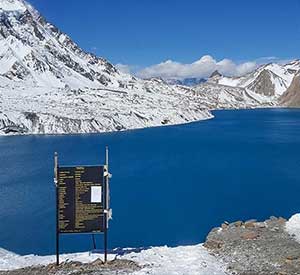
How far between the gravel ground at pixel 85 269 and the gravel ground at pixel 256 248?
173 inches

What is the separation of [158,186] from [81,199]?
35957 millimetres

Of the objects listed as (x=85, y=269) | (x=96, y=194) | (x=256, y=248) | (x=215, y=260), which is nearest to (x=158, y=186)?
(x=256, y=248)

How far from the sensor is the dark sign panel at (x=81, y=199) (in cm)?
2175

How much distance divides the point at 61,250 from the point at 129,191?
22316 millimetres

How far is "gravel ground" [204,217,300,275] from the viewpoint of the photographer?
21.0m

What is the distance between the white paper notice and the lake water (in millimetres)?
11869

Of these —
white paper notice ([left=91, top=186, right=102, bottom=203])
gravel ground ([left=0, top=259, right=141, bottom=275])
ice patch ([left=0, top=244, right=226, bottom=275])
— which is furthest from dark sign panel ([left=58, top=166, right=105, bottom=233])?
ice patch ([left=0, top=244, right=226, bottom=275])

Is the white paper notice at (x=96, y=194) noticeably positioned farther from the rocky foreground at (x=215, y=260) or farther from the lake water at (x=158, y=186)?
the lake water at (x=158, y=186)

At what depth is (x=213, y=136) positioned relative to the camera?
11900 centimetres

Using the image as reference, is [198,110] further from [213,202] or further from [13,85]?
[213,202]

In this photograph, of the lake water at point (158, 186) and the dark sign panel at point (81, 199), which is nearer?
the dark sign panel at point (81, 199)

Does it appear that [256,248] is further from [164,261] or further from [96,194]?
[96,194]

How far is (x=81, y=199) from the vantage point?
862 inches

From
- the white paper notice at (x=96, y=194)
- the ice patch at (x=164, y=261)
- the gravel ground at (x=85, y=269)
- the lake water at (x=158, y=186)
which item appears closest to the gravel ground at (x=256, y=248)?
the ice patch at (x=164, y=261)
